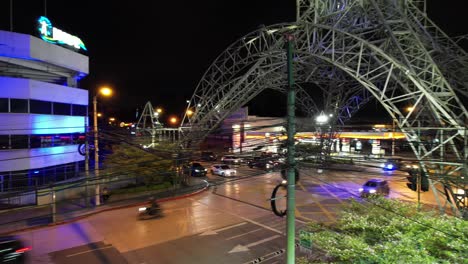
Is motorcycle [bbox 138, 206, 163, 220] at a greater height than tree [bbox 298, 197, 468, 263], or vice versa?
tree [bbox 298, 197, 468, 263]

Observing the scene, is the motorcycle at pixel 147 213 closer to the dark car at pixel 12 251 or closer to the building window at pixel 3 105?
the dark car at pixel 12 251

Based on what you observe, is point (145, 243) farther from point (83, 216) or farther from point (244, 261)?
point (83, 216)

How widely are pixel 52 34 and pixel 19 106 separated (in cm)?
842

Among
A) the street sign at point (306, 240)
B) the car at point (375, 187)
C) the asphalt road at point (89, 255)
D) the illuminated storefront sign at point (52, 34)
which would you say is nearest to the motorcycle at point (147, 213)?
the asphalt road at point (89, 255)

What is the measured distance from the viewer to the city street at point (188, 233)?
45.5 ft

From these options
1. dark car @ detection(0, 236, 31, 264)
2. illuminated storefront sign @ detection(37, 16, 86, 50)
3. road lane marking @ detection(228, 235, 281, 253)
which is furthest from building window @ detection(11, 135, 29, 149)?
road lane marking @ detection(228, 235, 281, 253)

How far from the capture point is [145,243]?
15.4 m

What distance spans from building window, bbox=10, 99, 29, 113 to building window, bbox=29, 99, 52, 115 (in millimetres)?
353

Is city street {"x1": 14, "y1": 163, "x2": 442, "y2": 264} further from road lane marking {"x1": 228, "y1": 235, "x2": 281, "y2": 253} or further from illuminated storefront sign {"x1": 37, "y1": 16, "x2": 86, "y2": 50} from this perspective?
illuminated storefront sign {"x1": 37, "y1": 16, "x2": 86, "y2": 50}

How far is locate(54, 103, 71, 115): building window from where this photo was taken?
1010 inches

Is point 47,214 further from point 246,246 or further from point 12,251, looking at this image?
point 246,246

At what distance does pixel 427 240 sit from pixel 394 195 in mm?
19437

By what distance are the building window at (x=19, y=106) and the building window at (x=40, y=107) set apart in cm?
35

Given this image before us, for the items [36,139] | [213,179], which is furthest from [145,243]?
[213,179]
